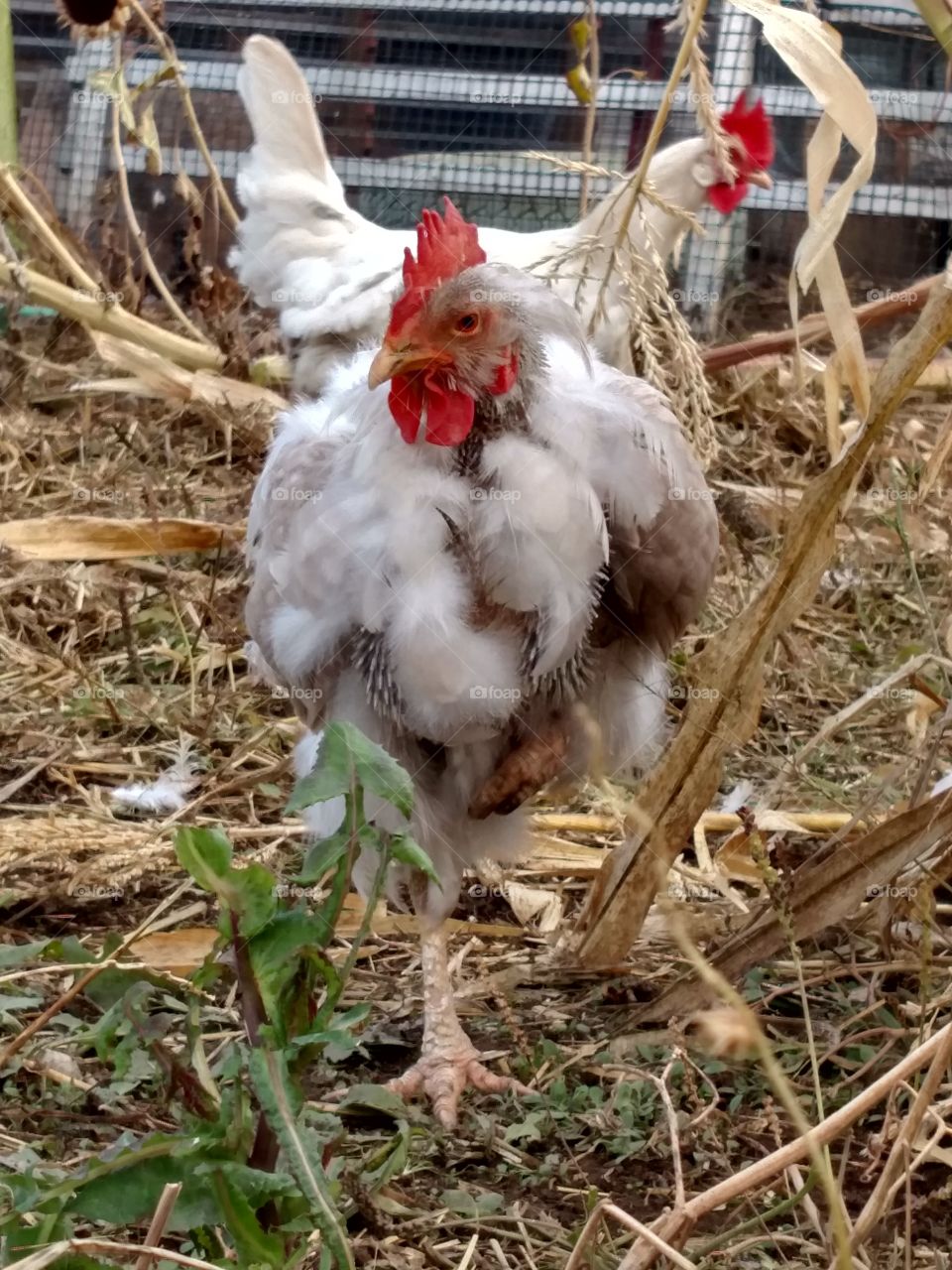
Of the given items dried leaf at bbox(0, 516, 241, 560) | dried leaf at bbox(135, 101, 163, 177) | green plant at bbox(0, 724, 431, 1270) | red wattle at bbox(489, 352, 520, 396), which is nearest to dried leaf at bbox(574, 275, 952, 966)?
red wattle at bbox(489, 352, 520, 396)

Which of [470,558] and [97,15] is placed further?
[97,15]

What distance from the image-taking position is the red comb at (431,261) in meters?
1.84

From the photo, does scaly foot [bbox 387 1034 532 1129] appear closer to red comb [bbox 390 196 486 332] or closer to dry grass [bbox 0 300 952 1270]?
dry grass [bbox 0 300 952 1270]

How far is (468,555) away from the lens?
1.84 metres

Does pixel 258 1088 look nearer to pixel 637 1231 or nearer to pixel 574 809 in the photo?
pixel 637 1231

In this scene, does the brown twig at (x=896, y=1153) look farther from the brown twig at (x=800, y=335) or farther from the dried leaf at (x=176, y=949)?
the brown twig at (x=800, y=335)

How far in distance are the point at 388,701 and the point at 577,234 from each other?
6.63ft

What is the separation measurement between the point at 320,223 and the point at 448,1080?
269cm

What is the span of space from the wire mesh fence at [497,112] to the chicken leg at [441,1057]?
2.93 meters

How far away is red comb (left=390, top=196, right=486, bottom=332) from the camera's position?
6.03ft

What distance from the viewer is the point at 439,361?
1.80m

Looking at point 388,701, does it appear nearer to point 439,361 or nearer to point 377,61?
point 439,361

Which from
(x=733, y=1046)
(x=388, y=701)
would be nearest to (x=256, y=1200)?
(x=733, y=1046)

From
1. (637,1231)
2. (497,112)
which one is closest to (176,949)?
(637,1231)
